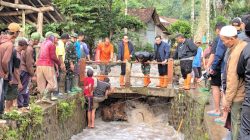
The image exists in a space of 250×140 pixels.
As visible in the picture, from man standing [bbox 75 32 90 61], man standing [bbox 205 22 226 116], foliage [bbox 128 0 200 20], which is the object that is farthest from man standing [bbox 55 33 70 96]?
foliage [bbox 128 0 200 20]

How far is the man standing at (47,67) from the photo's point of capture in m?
9.51

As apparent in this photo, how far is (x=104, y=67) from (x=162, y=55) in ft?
6.87

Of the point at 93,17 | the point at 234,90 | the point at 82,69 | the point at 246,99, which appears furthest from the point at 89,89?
the point at 93,17

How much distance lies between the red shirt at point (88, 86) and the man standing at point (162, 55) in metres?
2.17

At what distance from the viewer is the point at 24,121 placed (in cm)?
768

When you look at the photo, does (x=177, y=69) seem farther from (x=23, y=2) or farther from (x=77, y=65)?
(x=23, y=2)

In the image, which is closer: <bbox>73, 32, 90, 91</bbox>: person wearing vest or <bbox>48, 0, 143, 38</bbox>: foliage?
<bbox>73, 32, 90, 91</bbox>: person wearing vest

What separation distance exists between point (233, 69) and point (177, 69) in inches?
334

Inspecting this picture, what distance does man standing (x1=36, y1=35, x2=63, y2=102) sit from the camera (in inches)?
374

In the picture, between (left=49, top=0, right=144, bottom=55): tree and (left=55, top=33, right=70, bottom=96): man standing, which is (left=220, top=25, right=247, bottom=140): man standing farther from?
(left=49, top=0, right=144, bottom=55): tree

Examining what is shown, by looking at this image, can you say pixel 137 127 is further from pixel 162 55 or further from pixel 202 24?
pixel 202 24

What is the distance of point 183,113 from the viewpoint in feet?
43.3

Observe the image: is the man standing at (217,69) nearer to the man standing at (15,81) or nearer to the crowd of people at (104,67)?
the crowd of people at (104,67)

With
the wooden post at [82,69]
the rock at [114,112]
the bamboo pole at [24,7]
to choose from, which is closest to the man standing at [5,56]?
the wooden post at [82,69]
